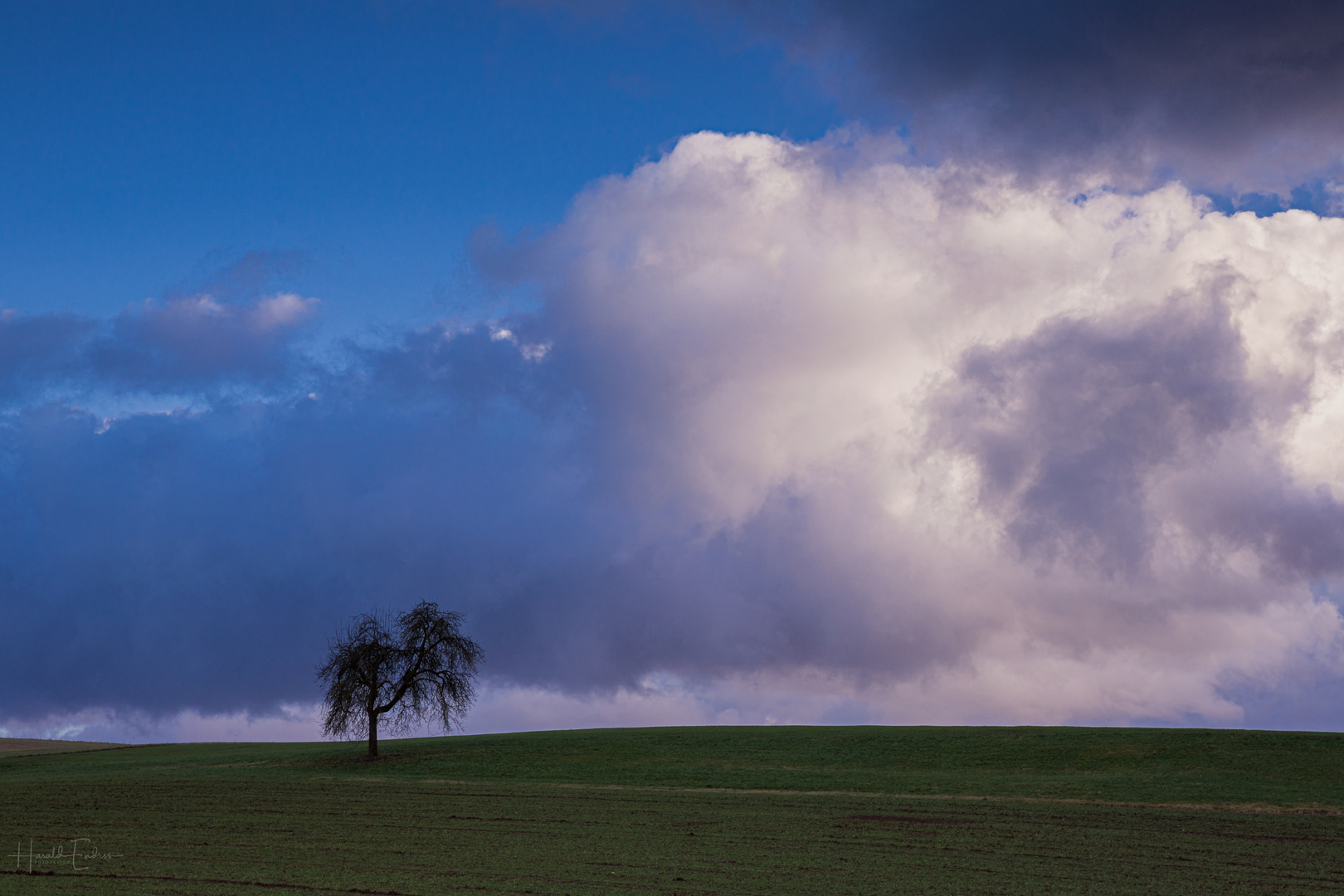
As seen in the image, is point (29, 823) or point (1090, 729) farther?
point (1090, 729)

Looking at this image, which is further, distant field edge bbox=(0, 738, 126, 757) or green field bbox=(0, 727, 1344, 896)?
distant field edge bbox=(0, 738, 126, 757)

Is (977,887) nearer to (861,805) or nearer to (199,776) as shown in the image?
(861,805)

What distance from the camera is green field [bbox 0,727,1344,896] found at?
2286 cm

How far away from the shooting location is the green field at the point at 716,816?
22859mm

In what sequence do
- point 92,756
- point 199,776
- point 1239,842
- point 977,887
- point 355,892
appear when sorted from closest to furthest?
point 355,892
point 977,887
point 1239,842
point 199,776
point 92,756

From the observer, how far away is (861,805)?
37.8 meters

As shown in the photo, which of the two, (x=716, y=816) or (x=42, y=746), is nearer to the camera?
(x=716, y=816)

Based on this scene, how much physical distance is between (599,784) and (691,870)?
2375cm

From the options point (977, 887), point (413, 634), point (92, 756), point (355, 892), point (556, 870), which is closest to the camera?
point (355, 892)

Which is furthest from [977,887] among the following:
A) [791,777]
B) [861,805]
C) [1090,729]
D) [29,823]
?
[1090,729]

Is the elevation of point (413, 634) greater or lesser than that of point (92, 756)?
greater

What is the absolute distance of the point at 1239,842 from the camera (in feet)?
98.0

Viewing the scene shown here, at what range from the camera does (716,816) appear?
112 ft

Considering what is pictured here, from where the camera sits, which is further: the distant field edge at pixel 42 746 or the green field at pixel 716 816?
the distant field edge at pixel 42 746
